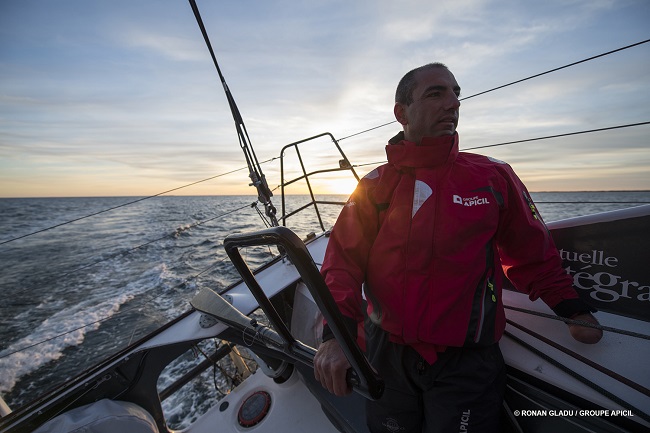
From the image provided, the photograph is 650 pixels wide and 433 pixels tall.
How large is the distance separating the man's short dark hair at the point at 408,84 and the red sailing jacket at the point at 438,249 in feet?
0.88

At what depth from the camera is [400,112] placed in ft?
4.73

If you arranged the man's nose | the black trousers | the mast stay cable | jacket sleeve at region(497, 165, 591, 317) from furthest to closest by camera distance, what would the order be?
the mast stay cable, the man's nose, jacket sleeve at region(497, 165, 591, 317), the black trousers

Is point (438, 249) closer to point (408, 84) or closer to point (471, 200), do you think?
point (471, 200)

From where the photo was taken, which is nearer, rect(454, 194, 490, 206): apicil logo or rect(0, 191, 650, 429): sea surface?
rect(454, 194, 490, 206): apicil logo

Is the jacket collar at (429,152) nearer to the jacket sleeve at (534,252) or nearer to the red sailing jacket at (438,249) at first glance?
the red sailing jacket at (438,249)

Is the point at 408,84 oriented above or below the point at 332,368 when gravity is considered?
above

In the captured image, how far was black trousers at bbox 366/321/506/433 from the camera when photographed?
3.55ft

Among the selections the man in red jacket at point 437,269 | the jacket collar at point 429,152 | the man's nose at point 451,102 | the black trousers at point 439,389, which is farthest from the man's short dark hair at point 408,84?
the black trousers at point 439,389

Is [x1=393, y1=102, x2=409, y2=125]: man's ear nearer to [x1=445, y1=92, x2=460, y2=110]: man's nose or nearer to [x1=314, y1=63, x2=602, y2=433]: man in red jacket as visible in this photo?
[x1=314, y1=63, x2=602, y2=433]: man in red jacket

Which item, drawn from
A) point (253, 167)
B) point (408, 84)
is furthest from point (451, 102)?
point (253, 167)

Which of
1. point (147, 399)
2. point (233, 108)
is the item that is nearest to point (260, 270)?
point (147, 399)

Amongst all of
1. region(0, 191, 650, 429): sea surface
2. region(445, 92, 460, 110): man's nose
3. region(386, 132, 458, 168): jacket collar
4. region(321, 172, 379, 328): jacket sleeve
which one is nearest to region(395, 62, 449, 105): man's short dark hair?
region(445, 92, 460, 110): man's nose

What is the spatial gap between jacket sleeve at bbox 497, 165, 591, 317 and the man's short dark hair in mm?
555

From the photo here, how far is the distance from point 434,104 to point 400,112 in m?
0.18
